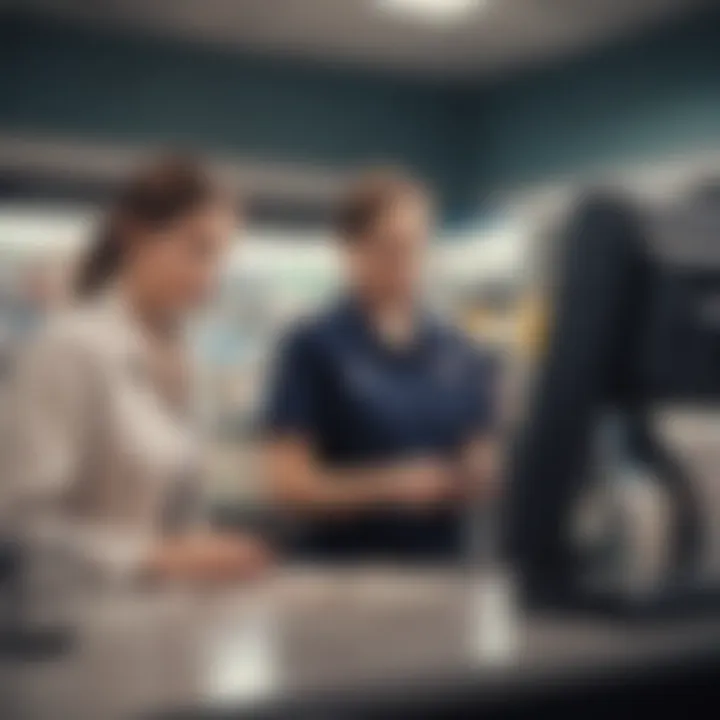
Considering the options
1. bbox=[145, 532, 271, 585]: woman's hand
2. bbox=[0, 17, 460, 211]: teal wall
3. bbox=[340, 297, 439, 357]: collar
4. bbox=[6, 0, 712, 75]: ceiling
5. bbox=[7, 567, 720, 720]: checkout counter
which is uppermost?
bbox=[6, 0, 712, 75]: ceiling

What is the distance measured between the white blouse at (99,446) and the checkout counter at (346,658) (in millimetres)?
42

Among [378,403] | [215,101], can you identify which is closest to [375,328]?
[378,403]

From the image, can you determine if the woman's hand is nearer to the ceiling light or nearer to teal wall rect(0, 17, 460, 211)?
teal wall rect(0, 17, 460, 211)

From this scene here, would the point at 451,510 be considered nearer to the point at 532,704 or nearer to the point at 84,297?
the point at 532,704

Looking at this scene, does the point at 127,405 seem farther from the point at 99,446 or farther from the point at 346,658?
the point at 346,658

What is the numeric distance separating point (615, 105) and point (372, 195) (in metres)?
0.17

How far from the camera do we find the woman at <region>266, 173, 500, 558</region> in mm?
615

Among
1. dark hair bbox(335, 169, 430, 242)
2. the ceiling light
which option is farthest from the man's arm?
the ceiling light

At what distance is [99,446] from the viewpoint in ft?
1.86

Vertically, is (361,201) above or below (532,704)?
above

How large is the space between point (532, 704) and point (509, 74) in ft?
1.16

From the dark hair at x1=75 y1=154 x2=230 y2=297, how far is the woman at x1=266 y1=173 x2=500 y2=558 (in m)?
0.08

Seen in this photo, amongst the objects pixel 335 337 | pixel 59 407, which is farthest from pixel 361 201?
pixel 59 407

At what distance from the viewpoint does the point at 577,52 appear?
0.71 metres
